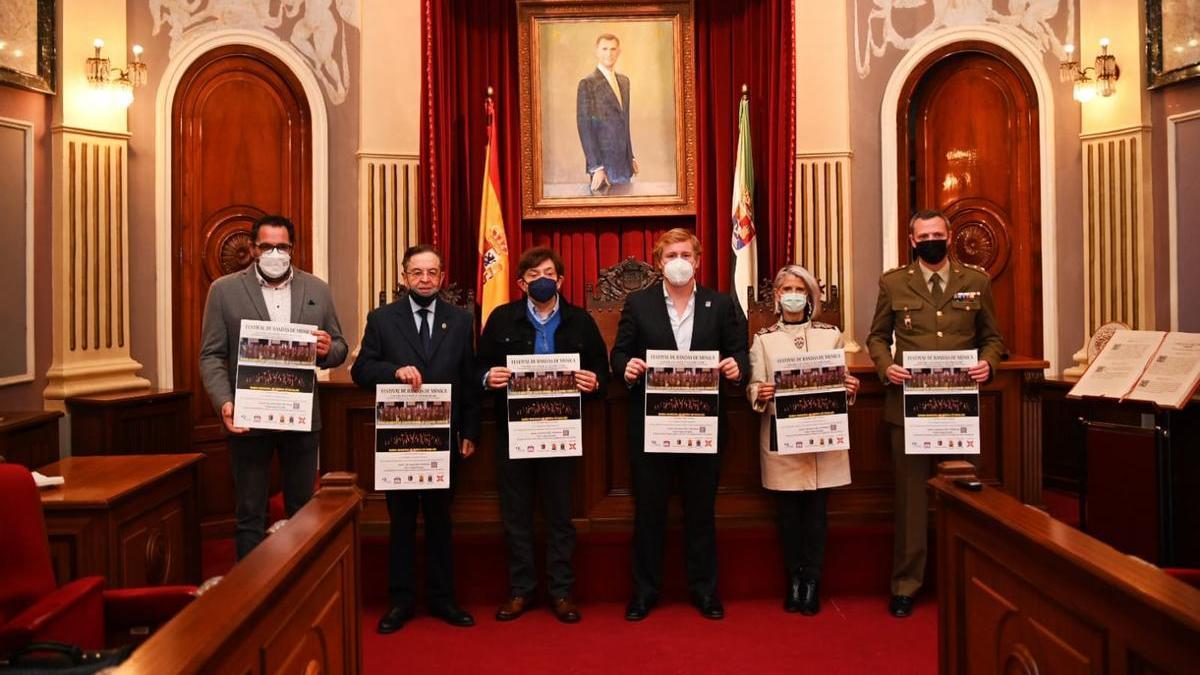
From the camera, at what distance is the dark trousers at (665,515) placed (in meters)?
4.00

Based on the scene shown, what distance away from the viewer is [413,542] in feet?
13.2

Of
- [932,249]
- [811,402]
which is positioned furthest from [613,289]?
[932,249]

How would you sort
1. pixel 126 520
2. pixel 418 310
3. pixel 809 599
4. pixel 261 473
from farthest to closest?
pixel 809 599 → pixel 418 310 → pixel 261 473 → pixel 126 520

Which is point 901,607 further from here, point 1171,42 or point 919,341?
point 1171,42

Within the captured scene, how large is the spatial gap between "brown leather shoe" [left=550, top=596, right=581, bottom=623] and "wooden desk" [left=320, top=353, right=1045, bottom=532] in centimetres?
37

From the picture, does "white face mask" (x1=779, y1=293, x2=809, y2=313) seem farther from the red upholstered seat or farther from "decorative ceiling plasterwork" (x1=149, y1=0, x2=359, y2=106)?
"decorative ceiling plasterwork" (x1=149, y1=0, x2=359, y2=106)

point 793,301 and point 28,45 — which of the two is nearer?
point 793,301

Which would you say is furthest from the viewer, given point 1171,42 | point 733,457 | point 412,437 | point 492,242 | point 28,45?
point 492,242

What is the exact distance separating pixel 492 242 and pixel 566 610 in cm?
307

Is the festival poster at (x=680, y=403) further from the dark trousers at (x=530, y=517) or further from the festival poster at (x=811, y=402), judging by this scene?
the dark trousers at (x=530, y=517)

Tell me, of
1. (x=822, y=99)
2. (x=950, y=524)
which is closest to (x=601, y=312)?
(x=822, y=99)

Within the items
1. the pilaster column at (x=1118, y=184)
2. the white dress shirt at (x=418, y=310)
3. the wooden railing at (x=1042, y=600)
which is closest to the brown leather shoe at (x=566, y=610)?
the white dress shirt at (x=418, y=310)

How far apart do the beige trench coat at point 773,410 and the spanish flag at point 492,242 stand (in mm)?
2642

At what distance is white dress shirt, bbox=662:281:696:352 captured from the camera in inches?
159
